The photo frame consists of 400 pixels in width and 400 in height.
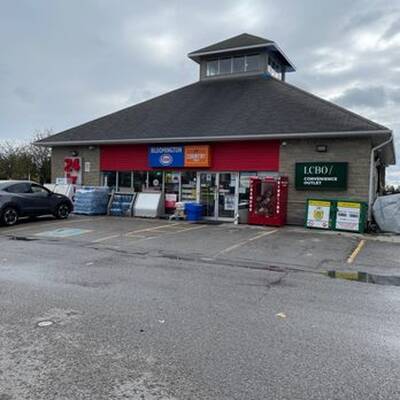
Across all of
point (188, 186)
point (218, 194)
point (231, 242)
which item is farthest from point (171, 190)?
point (231, 242)

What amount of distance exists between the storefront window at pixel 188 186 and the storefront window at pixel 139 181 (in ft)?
6.70

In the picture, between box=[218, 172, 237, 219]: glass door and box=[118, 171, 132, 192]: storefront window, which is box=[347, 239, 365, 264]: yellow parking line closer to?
box=[218, 172, 237, 219]: glass door

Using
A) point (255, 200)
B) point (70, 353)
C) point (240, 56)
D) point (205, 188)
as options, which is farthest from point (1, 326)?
point (240, 56)

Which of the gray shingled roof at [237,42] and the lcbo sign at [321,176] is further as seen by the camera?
the gray shingled roof at [237,42]

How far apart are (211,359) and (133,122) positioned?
17345 millimetres

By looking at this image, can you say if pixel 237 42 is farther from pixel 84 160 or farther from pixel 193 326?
pixel 193 326

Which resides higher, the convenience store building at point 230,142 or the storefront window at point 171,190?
the convenience store building at point 230,142

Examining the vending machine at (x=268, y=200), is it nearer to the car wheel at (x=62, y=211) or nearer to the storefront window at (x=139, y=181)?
the storefront window at (x=139, y=181)

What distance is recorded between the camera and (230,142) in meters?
16.8

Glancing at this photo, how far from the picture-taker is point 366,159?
14.6 m

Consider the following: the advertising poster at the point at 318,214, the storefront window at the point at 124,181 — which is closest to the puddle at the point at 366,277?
the advertising poster at the point at 318,214

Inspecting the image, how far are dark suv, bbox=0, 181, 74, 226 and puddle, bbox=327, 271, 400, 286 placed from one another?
37.0 feet

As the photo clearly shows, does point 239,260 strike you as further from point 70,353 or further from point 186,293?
point 70,353

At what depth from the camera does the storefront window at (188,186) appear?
58.3ft
